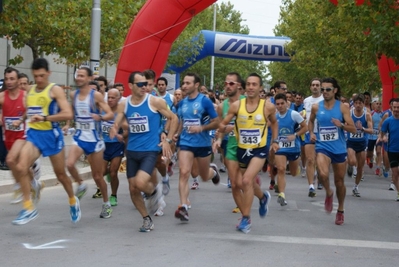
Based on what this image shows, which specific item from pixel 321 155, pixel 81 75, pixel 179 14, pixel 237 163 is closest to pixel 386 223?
pixel 321 155

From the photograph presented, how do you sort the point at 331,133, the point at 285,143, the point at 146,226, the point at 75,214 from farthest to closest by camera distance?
1. the point at 285,143
2. the point at 331,133
3. the point at 75,214
4. the point at 146,226

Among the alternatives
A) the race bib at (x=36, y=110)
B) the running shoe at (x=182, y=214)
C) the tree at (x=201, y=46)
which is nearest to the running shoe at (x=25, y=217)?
the race bib at (x=36, y=110)

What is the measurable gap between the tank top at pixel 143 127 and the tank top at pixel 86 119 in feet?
3.08

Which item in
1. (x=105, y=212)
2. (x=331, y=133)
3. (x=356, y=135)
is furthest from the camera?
(x=356, y=135)

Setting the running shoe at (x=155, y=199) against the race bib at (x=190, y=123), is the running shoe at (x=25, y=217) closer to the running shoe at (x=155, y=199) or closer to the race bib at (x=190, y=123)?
the running shoe at (x=155, y=199)

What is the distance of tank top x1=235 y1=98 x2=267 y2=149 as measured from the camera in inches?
391

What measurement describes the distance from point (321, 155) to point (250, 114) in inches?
66.4

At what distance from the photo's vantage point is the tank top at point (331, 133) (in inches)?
439

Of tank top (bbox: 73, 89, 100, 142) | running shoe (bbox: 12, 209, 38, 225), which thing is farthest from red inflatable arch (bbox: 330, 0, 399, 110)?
running shoe (bbox: 12, 209, 38, 225)

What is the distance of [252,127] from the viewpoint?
32.7 ft

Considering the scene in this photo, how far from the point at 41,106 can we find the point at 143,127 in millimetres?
1189

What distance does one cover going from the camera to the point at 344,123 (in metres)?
11.1

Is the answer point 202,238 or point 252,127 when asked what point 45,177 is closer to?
point 252,127

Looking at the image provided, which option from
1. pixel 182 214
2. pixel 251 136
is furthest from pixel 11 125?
pixel 251 136
